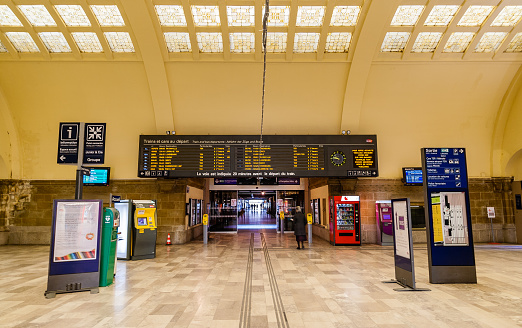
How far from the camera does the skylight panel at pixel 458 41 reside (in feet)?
33.9

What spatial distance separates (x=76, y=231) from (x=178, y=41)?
7.52 metres

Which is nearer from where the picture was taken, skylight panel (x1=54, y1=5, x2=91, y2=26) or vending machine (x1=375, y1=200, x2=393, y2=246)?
skylight panel (x1=54, y1=5, x2=91, y2=26)

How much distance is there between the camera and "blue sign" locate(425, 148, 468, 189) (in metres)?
6.29

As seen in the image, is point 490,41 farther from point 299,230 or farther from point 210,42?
point 210,42

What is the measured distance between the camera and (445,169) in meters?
6.32

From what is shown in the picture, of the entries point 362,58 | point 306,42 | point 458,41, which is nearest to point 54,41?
point 306,42

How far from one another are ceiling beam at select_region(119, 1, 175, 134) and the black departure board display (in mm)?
1637

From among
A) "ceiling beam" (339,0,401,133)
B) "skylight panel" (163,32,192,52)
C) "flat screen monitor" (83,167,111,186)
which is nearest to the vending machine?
"ceiling beam" (339,0,401,133)

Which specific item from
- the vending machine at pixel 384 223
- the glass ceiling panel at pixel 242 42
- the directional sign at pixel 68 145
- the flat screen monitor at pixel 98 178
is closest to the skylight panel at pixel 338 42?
the glass ceiling panel at pixel 242 42

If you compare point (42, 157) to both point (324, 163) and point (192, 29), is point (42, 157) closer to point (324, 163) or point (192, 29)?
point (192, 29)

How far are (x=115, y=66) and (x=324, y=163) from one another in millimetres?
8330

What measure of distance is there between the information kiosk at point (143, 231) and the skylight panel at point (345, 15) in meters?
8.58

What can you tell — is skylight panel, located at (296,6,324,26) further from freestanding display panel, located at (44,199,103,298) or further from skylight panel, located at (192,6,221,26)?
freestanding display panel, located at (44,199,103,298)

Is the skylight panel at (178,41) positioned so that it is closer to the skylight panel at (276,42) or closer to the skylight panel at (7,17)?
the skylight panel at (276,42)
